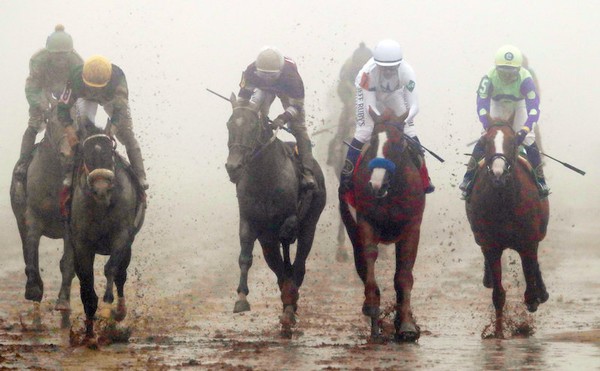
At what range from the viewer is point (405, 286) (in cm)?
1377

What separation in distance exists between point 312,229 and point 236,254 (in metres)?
7.49

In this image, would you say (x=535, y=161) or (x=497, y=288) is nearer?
(x=497, y=288)

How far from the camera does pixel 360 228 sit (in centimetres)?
1394

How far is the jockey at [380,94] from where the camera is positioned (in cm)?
1444

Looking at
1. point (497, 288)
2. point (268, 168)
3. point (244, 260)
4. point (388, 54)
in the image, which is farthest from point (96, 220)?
A: point (497, 288)

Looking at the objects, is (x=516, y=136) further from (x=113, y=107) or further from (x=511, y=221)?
(x=113, y=107)

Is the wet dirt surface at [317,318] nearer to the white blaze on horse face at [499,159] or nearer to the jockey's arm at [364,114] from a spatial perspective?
the white blaze on horse face at [499,159]

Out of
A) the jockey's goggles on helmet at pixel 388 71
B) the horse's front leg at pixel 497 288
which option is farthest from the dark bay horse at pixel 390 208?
the horse's front leg at pixel 497 288

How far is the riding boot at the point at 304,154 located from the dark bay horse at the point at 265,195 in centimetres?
10

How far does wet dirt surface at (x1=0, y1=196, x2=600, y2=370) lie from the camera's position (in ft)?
39.4

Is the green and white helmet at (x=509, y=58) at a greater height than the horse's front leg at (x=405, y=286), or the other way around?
the green and white helmet at (x=509, y=58)

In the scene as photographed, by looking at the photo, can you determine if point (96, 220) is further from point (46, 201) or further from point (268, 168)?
point (46, 201)

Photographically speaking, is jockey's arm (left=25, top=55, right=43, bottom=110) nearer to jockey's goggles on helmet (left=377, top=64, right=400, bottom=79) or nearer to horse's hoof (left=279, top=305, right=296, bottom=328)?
horse's hoof (left=279, top=305, right=296, bottom=328)

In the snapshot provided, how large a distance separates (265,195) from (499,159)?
2390mm
